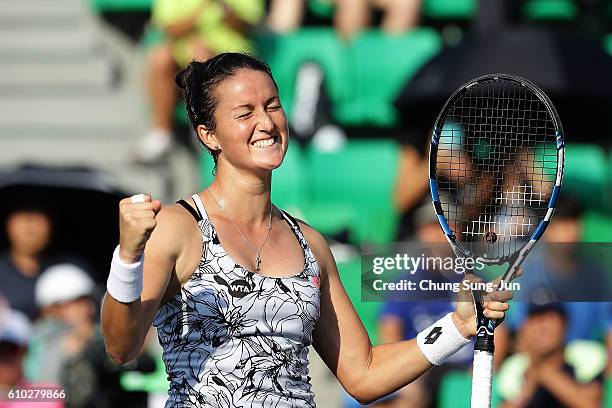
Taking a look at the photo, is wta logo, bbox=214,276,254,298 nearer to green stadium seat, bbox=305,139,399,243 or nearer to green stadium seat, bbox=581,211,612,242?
green stadium seat, bbox=581,211,612,242

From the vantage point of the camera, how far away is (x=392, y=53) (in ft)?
28.3

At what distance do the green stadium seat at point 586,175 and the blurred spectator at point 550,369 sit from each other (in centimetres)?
157

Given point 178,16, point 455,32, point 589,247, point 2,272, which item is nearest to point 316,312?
point 589,247

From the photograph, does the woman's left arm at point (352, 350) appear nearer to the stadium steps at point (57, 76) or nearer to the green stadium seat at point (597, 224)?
the green stadium seat at point (597, 224)

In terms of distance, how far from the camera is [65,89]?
920 centimetres

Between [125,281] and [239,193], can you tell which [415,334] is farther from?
[125,281]

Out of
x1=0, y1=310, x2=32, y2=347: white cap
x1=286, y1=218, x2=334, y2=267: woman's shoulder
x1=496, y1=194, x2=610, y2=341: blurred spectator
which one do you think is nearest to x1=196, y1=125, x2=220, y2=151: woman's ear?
x1=286, y1=218, x2=334, y2=267: woman's shoulder

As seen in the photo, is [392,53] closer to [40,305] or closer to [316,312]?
[40,305]

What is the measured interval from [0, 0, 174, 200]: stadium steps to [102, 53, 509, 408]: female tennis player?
16.6 feet

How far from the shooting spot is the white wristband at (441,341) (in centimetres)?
368

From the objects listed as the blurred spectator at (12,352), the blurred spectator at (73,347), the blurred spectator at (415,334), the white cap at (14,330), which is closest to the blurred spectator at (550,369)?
the blurred spectator at (415,334)

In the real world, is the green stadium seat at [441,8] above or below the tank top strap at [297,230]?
above

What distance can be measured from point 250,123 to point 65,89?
5.86m

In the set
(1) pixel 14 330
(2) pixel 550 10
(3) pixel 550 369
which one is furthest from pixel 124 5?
(3) pixel 550 369
